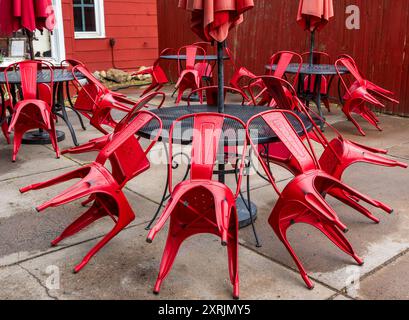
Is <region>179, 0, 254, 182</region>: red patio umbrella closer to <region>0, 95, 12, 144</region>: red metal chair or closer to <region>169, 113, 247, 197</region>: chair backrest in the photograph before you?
<region>169, 113, 247, 197</region>: chair backrest

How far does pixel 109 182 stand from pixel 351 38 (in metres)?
5.79

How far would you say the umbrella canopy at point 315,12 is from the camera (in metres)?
5.66

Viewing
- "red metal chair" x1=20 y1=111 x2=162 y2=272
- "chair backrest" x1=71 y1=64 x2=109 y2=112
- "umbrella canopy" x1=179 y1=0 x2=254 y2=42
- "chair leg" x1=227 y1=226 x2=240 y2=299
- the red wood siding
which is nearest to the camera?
"chair leg" x1=227 y1=226 x2=240 y2=299

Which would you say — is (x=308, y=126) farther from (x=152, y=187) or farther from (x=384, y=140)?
(x=384, y=140)

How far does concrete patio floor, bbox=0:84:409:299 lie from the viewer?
2.45 meters

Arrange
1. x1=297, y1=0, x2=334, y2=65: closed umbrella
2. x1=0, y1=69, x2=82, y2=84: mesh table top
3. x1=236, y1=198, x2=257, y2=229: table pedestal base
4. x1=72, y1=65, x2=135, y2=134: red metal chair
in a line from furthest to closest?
1. x1=297, y1=0, x2=334, y2=65: closed umbrella
2. x1=0, y1=69, x2=82, y2=84: mesh table top
3. x1=72, y1=65, x2=135, y2=134: red metal chair
4. x1=236, y1=198, x2=257, y2=229: table pedestal base

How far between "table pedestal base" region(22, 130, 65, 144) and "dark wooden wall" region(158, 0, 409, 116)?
173 inches

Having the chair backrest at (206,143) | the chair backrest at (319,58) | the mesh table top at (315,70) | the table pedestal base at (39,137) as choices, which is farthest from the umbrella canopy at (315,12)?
the chair backrest at (206,143)

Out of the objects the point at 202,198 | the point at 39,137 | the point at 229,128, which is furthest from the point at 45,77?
the point at 202,198

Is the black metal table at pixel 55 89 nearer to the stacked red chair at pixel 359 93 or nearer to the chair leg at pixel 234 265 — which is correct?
the stacked red chair at pixel 359 93

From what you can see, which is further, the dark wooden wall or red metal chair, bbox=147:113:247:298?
the dark wooden wall

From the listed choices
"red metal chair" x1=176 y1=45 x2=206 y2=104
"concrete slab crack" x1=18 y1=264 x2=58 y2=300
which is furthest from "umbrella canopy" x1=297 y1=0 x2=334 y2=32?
"concrete slab crack" x1=18 y1=264 x2=58 y2=300

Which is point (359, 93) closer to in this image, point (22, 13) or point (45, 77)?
point (45, 77)

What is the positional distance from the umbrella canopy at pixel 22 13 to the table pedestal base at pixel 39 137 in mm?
Result: 1233
